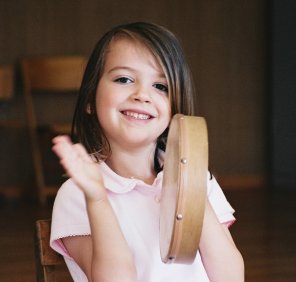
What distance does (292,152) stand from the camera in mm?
5648

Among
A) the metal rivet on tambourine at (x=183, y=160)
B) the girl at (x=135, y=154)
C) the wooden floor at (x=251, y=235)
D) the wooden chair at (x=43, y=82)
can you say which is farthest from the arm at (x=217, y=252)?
the wooden chair at (x=43, y=82)

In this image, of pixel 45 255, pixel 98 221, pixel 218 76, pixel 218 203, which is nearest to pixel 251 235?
pixel 218 76

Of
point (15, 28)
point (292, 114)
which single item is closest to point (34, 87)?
point (15, 28)

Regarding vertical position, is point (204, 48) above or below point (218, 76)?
above

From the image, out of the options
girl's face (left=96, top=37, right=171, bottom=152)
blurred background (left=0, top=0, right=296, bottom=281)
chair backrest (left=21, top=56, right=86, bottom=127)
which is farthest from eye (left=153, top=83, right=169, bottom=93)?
chair backrest (left=21, top=56, right=86, bottom=127)

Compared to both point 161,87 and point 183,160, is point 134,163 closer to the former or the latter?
point 161,87

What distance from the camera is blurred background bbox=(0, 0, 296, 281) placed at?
521cm

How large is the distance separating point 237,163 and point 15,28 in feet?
6.89

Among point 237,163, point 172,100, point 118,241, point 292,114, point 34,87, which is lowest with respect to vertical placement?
point 237,163

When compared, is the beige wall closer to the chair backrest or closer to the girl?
the chair backrest

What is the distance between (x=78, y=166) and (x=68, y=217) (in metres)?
0.28

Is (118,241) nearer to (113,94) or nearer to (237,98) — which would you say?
(113,94)

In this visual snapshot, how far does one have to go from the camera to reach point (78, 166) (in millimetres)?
933

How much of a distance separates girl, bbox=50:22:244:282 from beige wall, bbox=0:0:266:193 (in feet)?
13.3
